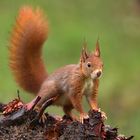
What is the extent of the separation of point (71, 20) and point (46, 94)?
8.69 meters

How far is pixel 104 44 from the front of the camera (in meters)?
12.6

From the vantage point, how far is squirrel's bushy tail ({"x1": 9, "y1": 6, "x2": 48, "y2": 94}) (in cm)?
556

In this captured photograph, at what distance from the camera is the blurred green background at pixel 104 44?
1016 centimetres

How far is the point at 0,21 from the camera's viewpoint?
43.7 feet

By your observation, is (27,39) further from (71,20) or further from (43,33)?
(71,20)

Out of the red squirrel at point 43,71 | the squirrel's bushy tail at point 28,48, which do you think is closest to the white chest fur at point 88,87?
the red squirrel at point 43,71

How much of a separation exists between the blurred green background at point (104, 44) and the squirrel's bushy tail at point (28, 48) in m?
2.45

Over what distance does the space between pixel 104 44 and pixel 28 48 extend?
6753 mm

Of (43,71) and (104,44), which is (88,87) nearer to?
(43,71)

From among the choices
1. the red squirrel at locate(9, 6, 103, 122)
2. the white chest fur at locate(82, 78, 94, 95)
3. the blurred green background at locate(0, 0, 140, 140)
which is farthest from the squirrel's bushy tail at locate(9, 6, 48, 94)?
the blurred green background at locate(0, 0, 140, 140)

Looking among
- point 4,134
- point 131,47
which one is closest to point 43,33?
point 4,134

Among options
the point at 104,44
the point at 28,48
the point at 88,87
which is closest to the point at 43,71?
the point at 28,48

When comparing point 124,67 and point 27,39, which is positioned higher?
point 124,67

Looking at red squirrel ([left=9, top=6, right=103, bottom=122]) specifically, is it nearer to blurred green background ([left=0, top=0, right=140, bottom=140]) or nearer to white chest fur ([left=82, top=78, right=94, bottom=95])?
white chest fur ([left=82, top=78, right=94, bottom=95])
